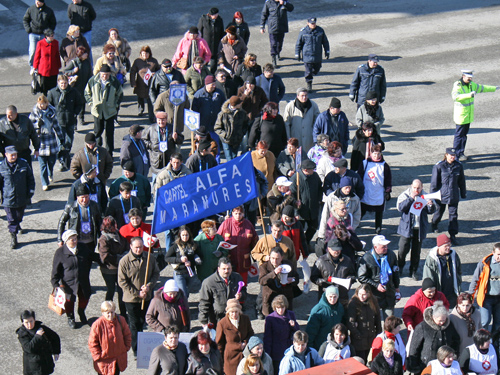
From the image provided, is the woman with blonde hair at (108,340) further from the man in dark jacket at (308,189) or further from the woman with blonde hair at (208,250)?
the man in dark jacket at (308,189)

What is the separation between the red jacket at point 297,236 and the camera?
1333 centimetres

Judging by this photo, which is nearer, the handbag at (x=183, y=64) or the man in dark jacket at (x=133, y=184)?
the man in dark jacket at (x=133, y=184)

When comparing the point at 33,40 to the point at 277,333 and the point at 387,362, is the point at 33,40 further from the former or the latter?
the point at 387,362

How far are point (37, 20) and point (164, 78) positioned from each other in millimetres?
4615

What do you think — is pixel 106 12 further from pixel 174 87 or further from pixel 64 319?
pixel 64 319

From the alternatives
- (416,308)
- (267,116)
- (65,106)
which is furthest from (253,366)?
(65,106)

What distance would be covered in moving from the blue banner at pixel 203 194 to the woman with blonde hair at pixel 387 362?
3.10 meters

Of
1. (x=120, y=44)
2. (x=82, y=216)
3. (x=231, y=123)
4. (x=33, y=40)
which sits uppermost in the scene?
(x=33, y=40)

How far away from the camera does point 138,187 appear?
1416 cm

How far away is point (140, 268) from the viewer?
1212cm

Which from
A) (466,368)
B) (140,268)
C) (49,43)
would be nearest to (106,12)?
(49,43)

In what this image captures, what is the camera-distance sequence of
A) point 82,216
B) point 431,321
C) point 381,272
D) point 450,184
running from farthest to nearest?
point 450,184 < point 82,216 < point 381,272 < point 431,321

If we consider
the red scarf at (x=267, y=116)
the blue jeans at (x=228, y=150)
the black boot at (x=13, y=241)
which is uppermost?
the red scarf at (x=267, y=116)

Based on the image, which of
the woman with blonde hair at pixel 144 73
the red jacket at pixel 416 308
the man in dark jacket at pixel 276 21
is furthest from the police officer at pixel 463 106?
the red jacket at pixel 416 308
